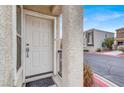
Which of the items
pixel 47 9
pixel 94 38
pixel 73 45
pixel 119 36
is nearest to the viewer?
pixel 73 45

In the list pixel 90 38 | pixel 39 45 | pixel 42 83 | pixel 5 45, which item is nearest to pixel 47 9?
pixel 39 45


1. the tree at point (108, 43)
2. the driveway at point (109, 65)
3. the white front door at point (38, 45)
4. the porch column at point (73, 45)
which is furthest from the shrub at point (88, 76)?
the white front door at point (38, 45)

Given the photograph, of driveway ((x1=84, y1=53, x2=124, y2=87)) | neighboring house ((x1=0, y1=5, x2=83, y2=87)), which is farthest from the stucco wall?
neighboring house ((x1=0, y1=5, x2=83, y2=87))

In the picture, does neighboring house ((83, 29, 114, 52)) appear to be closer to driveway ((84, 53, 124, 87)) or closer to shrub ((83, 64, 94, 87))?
driveway ((84, 53, 124, 87))

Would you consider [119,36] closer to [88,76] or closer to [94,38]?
[94,38]

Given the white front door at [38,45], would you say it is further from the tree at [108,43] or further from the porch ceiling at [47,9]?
the tree at [108,43]

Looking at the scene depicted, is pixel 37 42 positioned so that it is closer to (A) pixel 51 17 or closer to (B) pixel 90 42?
(A) pixel 51 17
